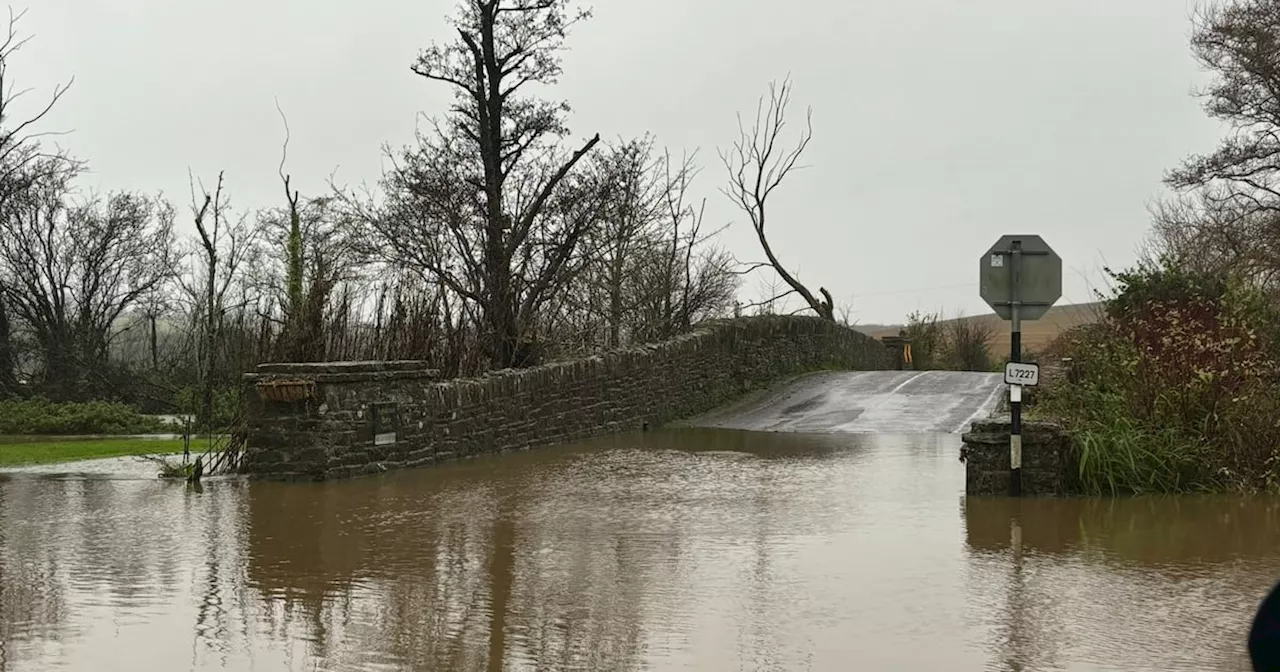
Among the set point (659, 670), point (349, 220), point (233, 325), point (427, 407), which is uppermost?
point (349, 220)

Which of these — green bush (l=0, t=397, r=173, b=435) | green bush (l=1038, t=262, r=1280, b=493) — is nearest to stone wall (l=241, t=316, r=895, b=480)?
green bush (l=1038, t=262, r=1280, b=493)

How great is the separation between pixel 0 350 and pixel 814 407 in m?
18.4

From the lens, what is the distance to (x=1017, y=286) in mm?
10523

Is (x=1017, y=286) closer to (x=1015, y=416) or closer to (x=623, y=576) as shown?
(x=1015, y=416)

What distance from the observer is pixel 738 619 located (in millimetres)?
6172

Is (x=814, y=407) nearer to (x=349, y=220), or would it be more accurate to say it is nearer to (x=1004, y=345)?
(x=349, y=220)

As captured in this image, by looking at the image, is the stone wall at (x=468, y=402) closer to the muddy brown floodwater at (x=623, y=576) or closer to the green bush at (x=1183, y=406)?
the muddy brown floodwater at (x=623, y=576)

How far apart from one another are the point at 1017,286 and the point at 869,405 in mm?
9575

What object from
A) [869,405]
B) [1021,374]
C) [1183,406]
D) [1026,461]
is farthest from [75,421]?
[1183,406]

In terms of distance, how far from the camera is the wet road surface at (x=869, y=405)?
711 inches

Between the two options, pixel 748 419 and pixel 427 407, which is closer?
pixel 427 407

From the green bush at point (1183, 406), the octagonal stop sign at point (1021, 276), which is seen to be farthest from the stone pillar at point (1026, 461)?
the octagonal stop sign at point (1021, 276)

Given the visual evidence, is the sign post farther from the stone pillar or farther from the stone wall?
the stone wall

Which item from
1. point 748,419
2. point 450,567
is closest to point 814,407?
point 748,419
